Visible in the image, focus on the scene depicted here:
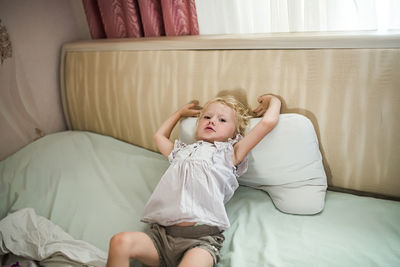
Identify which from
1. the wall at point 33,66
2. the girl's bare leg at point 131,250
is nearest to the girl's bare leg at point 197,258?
the girl's bare leg at point 131,250

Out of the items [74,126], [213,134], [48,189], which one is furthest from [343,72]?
[74,126]

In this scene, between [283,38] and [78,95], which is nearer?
[283,38]

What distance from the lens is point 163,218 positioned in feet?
3.27

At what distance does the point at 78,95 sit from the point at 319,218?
148cm

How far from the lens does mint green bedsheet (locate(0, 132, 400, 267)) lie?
3.05 ft

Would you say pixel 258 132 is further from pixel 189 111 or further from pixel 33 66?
pixel 33 66

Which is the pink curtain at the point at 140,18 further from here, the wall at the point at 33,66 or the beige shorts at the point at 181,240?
the beige shorts at the point at 181,240

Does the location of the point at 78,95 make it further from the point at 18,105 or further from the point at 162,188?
the point at 162,188

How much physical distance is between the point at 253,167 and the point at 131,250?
55cm

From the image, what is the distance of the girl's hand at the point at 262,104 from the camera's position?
1.17m

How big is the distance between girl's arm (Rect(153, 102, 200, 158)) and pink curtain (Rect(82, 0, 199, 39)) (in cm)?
44

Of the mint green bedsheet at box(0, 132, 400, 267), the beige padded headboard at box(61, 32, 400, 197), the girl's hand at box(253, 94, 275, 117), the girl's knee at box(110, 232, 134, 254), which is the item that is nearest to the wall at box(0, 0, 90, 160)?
the mint green bedsheet at box(0, 132, 400, 267)

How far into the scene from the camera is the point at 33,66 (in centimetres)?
167

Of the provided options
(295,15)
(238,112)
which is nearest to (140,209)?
(238,112)
